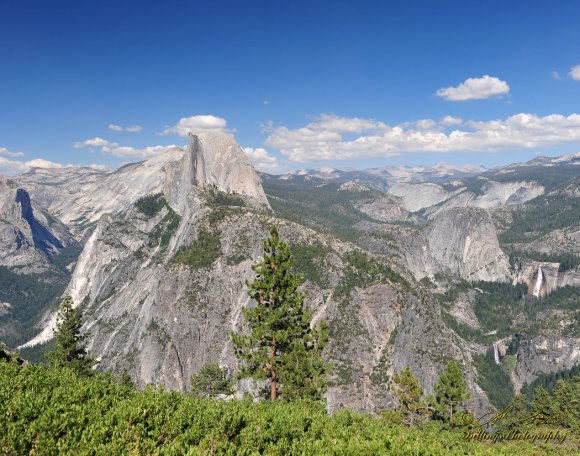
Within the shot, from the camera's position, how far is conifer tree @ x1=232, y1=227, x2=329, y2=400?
33.2 m

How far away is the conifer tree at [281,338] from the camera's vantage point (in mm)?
33188

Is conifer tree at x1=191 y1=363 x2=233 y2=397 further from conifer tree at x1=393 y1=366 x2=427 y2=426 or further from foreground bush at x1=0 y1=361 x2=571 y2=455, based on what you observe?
foreground bush at x1=0 y1=361 x2=571 y2=455

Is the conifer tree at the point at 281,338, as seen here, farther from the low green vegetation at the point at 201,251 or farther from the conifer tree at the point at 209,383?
the low green vegetation at the point at 201,251

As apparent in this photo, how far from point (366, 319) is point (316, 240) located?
3970 centimetres

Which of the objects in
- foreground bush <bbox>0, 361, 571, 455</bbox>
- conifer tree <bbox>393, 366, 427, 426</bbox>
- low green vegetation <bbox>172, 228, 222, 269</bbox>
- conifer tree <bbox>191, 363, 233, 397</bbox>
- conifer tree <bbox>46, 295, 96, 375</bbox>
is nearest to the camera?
foreground bush <bbox>0, 361, 571, 455</bbox>

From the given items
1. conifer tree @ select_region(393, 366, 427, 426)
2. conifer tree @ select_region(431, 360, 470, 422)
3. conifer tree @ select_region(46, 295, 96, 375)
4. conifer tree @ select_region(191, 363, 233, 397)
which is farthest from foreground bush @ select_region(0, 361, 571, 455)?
conifer tree @ select_region(191, 363, 233, 397)

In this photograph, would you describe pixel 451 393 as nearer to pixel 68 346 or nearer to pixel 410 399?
pixel 410 399

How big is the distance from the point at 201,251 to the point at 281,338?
121 m

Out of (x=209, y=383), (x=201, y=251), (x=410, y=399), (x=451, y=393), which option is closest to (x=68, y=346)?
(x=209, y=383)

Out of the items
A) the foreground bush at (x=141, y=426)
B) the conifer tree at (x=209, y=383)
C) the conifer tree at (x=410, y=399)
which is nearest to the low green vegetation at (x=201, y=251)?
the conifer tree at (x=209, y=383)

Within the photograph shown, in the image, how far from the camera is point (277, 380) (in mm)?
35031

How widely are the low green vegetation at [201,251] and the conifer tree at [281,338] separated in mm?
112760

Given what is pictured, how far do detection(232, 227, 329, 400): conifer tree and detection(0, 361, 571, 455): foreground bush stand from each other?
666 inches

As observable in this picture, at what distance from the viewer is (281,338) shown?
33344 mm
